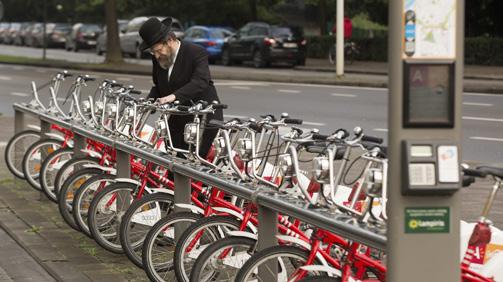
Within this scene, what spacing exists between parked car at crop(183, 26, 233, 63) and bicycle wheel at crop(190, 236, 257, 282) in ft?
136

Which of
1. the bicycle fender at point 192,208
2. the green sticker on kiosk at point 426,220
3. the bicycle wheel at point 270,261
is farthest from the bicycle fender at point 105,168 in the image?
the green sticker on kiosk at point 426,220

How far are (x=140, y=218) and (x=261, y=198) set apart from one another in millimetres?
2233

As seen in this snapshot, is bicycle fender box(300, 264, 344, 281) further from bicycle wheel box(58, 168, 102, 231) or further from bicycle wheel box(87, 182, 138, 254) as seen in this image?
bicycle wheel box(58, 168, 102, 231)

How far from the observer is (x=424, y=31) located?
169 inches

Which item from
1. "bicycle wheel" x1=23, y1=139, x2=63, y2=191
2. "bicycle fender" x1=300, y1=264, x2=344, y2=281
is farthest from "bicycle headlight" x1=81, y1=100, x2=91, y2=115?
"bicycle fender" x1=300, y1=264, x2=344, y2=281

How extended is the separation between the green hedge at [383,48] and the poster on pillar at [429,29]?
37096 mm

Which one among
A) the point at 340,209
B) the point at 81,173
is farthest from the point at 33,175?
the point at 340,209

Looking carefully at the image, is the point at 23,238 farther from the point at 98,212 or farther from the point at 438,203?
the point at 438,203

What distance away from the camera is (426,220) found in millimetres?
4363

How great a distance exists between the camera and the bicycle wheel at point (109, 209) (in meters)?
8.85

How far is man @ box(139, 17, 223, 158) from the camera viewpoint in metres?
9.48

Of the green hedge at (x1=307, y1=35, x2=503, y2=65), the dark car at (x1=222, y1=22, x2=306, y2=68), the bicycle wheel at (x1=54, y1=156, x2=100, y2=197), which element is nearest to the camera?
the bicycle wheel at (x1=54, y1=156, x2=100, y2=197)

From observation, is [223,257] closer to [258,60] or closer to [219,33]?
[258,60]

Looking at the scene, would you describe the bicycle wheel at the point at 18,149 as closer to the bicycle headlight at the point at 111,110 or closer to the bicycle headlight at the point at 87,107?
the bicycle headlight at the point at 87,107
